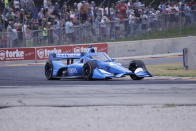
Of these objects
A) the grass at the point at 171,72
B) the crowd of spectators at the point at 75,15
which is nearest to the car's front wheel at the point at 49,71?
the grass at the point at 171,72

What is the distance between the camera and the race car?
56.5 feet

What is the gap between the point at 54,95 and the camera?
12500 mm

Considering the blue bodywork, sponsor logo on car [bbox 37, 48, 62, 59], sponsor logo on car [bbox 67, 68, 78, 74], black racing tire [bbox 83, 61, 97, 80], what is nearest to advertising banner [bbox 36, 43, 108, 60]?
sponsor logo on car [bbox 37, 48, 62, 59]

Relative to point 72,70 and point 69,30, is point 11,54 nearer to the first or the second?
point 69,30

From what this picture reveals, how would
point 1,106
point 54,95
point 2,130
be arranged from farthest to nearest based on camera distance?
point 54,95, point 1,106, point 2,130

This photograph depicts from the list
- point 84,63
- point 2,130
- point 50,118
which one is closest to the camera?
point 2,130

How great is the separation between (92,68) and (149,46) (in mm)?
13170

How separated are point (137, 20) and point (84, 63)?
38.6 ft

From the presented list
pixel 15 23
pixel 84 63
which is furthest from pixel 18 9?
pixel 84 63

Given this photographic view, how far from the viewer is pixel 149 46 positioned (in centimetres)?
3008

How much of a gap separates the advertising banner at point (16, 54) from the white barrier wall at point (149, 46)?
181 inches

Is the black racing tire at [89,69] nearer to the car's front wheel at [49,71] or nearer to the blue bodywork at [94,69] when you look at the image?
the blue bodywork at [94,69]

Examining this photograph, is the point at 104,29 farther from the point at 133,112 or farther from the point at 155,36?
the point at 133,112

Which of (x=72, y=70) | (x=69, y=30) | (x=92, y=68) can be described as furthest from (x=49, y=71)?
(x=69, y=30)
